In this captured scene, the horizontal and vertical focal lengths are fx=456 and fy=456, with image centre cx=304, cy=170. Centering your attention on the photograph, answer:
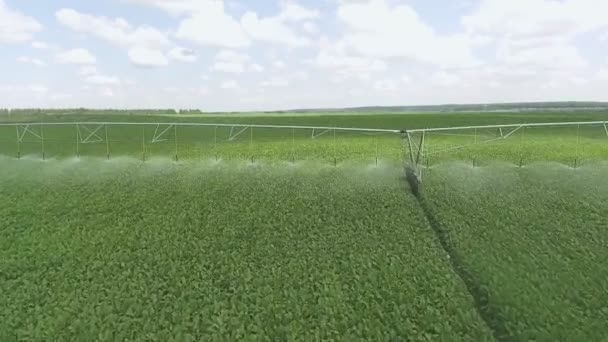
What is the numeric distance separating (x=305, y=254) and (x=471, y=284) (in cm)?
772

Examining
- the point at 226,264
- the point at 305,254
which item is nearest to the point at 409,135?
the point at 305,254

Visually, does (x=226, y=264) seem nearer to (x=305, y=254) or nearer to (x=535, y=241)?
(x=305, y=254)

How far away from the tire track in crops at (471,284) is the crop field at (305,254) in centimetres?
7

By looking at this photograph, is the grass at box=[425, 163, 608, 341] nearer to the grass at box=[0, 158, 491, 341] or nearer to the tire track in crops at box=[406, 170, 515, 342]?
the tire track in crops at box=[406, 170, 515, 342]

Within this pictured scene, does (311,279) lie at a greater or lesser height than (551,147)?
lesser

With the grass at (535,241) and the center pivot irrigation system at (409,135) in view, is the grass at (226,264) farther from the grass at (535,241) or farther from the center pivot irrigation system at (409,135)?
the center pivot irrigation system at (409,135)

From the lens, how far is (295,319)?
18.0 m

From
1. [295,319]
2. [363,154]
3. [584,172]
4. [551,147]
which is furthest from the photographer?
[551,147]

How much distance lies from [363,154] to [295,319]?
28273 millimetres

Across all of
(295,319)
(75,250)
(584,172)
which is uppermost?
(584,172)

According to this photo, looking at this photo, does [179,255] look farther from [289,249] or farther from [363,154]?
[363,154]

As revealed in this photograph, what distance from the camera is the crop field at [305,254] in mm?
17875

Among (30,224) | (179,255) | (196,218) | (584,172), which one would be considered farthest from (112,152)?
(584,172)

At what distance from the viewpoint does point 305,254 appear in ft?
73.5
